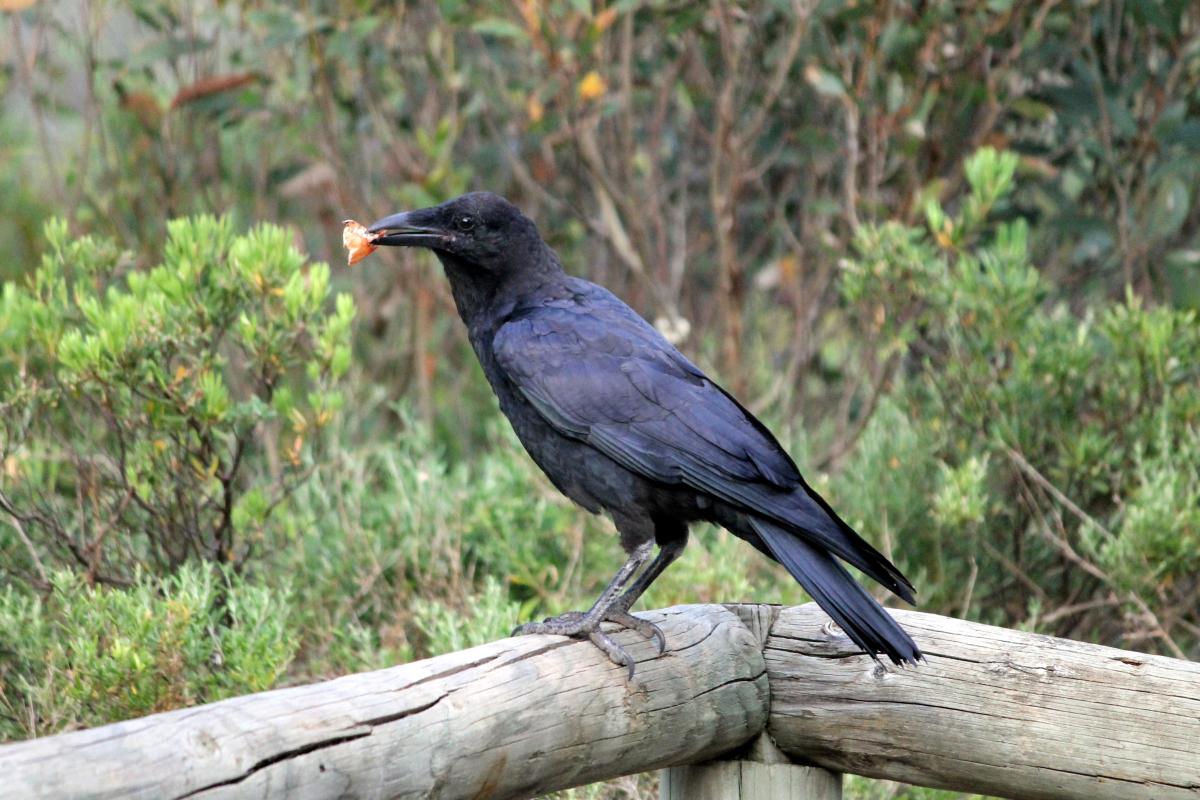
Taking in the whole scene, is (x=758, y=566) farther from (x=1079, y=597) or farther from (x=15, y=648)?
(x=15, y=648)

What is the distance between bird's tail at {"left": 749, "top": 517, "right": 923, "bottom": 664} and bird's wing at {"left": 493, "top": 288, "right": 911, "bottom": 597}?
36 millimetres

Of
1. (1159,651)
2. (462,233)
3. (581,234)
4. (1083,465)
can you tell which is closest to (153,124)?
(581,234)

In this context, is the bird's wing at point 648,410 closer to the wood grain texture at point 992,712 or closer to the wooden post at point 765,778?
the wood grain texture at point 992,712

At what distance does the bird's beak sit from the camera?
3.52m

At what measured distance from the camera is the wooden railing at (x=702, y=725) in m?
1.93

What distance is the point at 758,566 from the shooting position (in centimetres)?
498

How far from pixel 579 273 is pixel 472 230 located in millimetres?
3494

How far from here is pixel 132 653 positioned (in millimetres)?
3166

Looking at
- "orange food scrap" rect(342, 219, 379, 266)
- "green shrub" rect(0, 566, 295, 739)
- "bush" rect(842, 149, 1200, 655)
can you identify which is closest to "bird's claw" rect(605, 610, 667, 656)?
"green shrub" rect(0, 566, 295, 739)

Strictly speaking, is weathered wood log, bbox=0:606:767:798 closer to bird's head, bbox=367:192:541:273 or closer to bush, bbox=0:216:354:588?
bird's head, bbox=367:192:541:273

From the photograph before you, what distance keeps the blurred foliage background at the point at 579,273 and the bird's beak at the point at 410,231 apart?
16.2 inches

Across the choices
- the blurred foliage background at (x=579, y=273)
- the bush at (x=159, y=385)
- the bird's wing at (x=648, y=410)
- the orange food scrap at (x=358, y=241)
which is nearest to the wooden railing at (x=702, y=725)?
the bird's wing at (x=648, y=410)

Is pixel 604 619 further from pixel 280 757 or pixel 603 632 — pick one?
pixel 280 757

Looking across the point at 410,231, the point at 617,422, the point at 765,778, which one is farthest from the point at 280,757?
the point at 410,231
